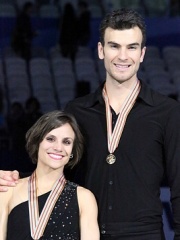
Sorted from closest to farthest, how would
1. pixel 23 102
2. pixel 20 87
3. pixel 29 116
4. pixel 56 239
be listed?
pixel 56 239 < pixel 29 116 < pixel 23 102 < pixel 20 87

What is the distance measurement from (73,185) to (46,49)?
540 cm

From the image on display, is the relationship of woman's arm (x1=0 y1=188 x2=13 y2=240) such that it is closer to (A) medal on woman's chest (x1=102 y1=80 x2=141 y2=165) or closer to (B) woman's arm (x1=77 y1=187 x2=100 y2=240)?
(B) woman's arm (x1=77 y1=187 x2=100 y2=240)

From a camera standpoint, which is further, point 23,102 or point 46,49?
point 46,49

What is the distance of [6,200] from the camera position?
8.70 feet

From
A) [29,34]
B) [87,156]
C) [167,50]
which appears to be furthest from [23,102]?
[87,156]

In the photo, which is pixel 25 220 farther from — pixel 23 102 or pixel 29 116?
pixel 23 102

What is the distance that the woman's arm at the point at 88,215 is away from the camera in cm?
258

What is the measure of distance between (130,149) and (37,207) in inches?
15.2

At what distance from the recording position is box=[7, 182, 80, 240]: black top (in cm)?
260

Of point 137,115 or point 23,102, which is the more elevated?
point 137,115

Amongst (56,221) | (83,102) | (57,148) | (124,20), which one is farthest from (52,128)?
(124,20)

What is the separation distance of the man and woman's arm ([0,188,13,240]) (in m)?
0.04

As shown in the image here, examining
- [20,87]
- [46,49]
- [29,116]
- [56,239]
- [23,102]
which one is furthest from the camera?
[46,49]

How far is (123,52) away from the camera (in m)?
2.60
